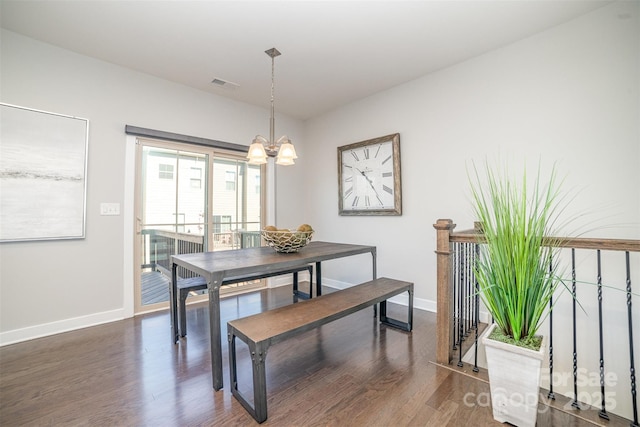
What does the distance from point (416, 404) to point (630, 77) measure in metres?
2.82

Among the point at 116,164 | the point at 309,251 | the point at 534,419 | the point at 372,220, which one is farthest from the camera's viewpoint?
the point at 372,220

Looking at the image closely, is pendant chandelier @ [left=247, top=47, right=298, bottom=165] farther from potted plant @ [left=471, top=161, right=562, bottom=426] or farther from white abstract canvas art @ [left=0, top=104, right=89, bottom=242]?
white abstract canvas art @ [left=0, top=104, right=89, bottom=242]

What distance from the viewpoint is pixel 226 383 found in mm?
1867

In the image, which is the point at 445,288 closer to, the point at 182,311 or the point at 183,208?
the point at 182,311

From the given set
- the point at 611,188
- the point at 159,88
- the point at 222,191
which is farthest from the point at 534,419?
the point at 159,88

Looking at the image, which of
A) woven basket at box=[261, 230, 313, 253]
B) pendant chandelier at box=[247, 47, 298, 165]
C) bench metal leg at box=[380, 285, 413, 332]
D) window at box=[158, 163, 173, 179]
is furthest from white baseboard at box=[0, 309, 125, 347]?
bench metal leg at box=[380, 285, 413, 332]

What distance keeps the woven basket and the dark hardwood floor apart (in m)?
0.83

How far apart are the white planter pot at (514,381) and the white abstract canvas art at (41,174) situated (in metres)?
3.60

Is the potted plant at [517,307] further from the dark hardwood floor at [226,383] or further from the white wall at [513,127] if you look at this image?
the white wall at [513,127]

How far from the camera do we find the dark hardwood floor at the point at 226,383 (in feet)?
5.08

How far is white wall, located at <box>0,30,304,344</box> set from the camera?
8.20 feet

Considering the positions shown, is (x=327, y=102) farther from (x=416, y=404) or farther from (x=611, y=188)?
(x=416, y=404)

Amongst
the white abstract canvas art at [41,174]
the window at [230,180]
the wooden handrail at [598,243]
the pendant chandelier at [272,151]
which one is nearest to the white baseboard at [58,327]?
the white abstract canvas art at [41,174]

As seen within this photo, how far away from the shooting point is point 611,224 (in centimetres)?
221
